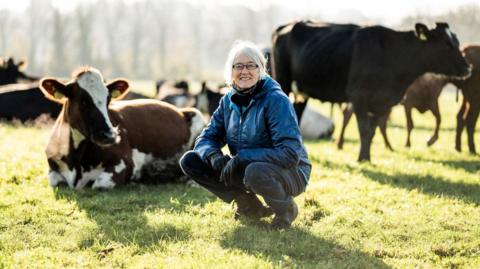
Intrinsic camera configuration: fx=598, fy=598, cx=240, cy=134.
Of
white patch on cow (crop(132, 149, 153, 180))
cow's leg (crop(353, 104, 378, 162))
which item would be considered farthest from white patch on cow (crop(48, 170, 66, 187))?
cow's leg (crop(353, 104, 378, 162))

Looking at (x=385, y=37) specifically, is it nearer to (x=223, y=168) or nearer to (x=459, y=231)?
(x=459, y=231)

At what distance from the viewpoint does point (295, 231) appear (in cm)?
532

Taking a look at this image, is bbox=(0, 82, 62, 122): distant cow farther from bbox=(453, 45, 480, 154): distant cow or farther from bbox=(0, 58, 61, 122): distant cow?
bbox=(453, 45, 480, 154): distant cow

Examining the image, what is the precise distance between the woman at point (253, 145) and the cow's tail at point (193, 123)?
278cm

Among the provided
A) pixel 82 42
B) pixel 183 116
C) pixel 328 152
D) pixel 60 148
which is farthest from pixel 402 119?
pixel 82 42

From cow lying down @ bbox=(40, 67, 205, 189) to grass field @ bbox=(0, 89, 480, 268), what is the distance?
0.27 meters

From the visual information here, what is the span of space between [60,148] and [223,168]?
114 inches

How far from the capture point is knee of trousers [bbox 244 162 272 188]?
491 cm

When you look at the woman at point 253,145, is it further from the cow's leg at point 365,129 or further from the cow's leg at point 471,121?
the cow's leg at point 471,121

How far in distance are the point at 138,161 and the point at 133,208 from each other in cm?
147

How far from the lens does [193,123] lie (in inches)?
332

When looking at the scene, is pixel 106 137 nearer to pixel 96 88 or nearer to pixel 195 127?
pixel 96 88

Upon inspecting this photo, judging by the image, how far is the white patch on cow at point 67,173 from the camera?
7070mm

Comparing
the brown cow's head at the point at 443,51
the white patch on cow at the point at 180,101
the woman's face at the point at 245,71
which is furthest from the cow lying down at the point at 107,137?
the white patch on cow at the point at 180,101
